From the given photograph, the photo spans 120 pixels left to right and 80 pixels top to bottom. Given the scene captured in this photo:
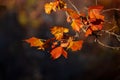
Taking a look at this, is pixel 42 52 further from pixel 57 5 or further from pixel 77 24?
pixel 77 24

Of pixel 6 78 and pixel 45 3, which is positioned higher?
pixel 45 3

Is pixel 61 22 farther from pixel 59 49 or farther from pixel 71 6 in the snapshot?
pixel 59 49

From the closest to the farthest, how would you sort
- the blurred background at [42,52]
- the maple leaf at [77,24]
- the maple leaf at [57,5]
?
the maple leaf at [77,24]
the maple leaf at [57,5]
the blurred background at [42,52]

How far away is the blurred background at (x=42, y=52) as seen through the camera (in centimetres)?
267

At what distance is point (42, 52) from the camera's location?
280cm

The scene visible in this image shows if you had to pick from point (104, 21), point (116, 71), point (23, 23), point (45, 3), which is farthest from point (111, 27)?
point (23, 23)

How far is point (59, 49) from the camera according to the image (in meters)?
2.34

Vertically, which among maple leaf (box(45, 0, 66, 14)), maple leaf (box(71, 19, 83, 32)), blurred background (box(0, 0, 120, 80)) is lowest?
Result: blurred background (box(0, 0, 120, 80))

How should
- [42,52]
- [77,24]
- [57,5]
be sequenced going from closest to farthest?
1. [77,24]
2. [57,5]
3. [42,52]

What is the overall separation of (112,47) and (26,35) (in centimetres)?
81

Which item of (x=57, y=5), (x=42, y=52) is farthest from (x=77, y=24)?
(x=42, y=52)

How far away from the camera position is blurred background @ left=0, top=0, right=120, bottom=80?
2668mm

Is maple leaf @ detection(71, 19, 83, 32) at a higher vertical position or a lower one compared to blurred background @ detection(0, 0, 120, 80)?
higher

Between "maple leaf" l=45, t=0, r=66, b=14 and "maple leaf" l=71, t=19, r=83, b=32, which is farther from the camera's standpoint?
"maple leaf" l=45, t=0, r=66, b=14
